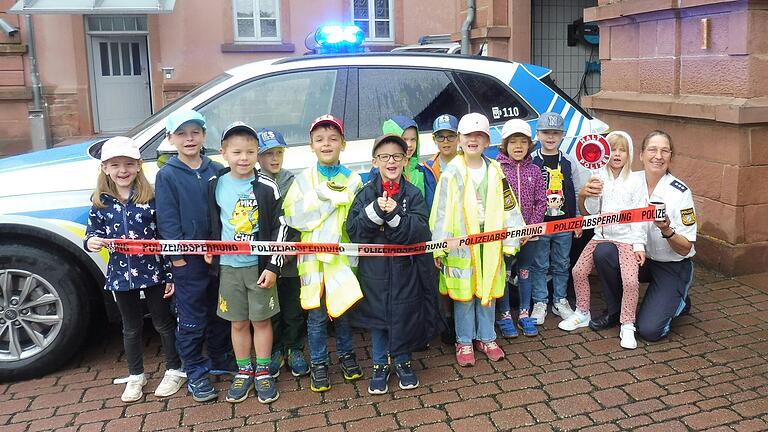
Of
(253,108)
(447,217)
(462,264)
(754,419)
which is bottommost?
(754,419)

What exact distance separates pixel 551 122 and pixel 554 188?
44 centimetres

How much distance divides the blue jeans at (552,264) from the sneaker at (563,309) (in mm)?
31

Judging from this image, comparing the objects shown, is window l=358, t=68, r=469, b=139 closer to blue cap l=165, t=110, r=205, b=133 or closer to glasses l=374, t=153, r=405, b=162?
glasses l=374, t=153, r=405, b=162

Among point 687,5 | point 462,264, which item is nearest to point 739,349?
point 462,264

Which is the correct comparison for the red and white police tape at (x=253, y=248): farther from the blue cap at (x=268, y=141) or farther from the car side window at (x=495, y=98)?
the car side window at (x=495, y=98)

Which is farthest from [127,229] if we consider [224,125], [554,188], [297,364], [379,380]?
[554,188]

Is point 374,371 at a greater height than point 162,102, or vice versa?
point 162,102

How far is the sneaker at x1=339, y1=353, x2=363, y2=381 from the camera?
392 cm

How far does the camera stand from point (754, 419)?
11.1ft

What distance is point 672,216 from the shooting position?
4.30 metres

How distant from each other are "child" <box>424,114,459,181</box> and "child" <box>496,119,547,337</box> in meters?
0.31

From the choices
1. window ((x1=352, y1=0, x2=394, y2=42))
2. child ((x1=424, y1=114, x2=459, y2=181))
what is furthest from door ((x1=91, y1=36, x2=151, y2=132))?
child ((x1=424, y1=114, x2=459, y2=181))

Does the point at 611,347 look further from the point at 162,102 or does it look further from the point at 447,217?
the point at 162,102

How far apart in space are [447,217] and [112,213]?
184 centimetres
